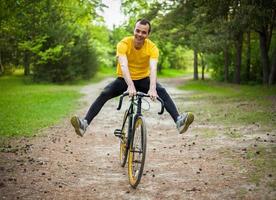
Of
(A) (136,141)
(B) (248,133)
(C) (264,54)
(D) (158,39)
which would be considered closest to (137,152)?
(A) (136,141)

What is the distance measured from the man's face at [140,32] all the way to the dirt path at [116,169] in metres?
2.08

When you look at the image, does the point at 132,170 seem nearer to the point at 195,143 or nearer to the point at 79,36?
the point at 195,143

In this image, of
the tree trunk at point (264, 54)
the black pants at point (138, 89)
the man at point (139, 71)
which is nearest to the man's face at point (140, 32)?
the man at point (139, 71)

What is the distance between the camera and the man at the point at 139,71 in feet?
20.5

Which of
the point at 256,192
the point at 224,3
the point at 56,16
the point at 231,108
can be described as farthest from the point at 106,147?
the point at 56,16

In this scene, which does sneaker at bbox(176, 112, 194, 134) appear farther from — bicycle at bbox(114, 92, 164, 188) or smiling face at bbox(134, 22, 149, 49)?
smiling face at bbox(134, 22, 149, 49)

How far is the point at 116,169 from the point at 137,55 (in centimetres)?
205

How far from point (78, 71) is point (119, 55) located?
119ft

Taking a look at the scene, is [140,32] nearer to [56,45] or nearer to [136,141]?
[136,141]

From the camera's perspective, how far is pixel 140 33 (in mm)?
6242

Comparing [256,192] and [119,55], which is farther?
[119,55]

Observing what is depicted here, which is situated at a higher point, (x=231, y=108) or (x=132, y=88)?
(x=132, y=88)

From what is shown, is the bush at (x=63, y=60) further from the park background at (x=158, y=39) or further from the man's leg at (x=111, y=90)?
the man's leg at (x=111, y=90)

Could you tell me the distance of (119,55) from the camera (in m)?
6.30
